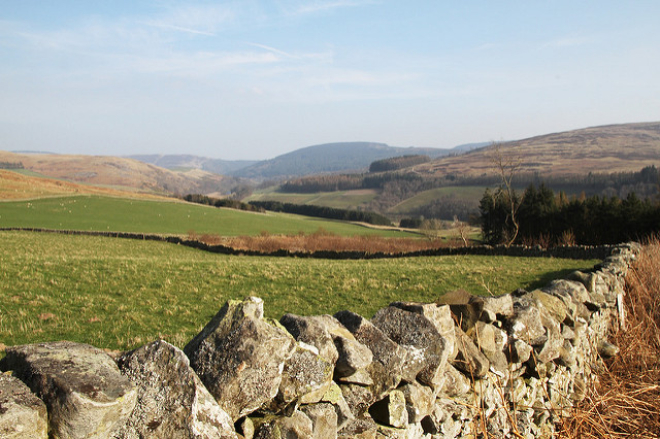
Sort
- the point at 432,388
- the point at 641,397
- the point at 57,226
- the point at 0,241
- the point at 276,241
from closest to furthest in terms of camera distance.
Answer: the point at 432,388 < the point at 641,397 < the point at 0,241 < the point at 276,241 < the point at 57,226

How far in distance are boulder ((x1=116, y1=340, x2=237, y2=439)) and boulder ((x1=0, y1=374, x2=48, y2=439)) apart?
14.0 inches

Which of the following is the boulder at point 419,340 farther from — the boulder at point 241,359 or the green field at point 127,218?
the green field at point 127,218

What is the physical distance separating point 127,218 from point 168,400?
52.5 metres

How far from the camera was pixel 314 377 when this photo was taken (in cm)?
278

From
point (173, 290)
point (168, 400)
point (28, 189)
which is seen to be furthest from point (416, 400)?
point (28, 189)

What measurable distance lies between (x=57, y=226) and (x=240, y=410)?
43118 mm

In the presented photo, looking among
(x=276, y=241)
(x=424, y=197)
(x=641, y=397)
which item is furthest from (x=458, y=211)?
(x=641, y=397)

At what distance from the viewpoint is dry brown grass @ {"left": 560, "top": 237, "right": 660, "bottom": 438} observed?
4074 millimetres

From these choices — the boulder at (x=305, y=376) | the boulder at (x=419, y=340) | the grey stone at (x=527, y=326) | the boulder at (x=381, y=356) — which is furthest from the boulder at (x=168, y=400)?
the grey stone at (x=527, y=326)

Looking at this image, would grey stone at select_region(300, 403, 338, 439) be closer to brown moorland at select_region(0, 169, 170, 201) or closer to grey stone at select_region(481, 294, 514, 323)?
grey stone at select_region(481, 294, 514, 323)

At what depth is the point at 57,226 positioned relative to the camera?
39094 millimetres

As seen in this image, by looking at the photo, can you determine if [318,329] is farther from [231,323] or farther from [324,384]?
[231,323]

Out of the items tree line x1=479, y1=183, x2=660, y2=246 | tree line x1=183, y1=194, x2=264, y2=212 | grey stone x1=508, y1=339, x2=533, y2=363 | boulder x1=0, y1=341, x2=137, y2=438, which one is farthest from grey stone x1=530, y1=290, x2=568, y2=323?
tree line x1=183, y1=194, x2=264, y2=212

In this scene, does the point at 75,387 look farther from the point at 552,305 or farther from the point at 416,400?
the point at 552,305
